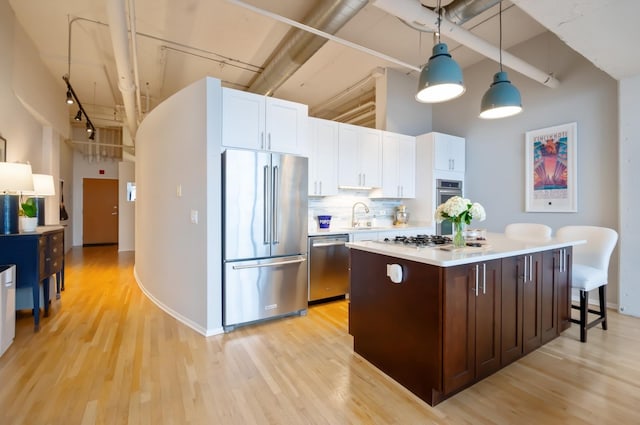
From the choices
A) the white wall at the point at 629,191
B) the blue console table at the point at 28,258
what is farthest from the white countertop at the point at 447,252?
the blue console table at the point at 28,258

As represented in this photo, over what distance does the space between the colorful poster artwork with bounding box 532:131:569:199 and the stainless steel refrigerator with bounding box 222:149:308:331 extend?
10.8 feet

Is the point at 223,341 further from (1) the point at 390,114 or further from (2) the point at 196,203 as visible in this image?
(1) the point at 390,114

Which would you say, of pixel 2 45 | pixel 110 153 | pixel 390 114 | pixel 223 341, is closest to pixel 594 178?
pixel 390 114

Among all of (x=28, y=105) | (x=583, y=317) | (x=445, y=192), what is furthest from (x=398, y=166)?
(x=28, y=105)

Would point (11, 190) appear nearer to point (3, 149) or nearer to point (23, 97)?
point (3, 149)

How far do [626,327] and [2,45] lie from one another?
7.52 m

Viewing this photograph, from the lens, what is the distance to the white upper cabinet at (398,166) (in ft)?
15.3

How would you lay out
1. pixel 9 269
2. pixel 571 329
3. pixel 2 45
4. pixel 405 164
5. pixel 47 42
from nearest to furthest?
pixel 9 269, pixel 571 329, pixel 2 45, pixel 47 42, pixel 405 164

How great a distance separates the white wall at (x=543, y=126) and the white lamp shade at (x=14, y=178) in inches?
232

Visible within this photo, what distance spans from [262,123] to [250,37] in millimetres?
1735

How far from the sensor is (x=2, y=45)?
339 centimetres

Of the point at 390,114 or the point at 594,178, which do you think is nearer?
the point at 594,178

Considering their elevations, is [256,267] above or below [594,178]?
below

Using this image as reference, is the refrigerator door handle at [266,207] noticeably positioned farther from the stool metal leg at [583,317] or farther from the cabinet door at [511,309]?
the stool metal leg at [583,317]
